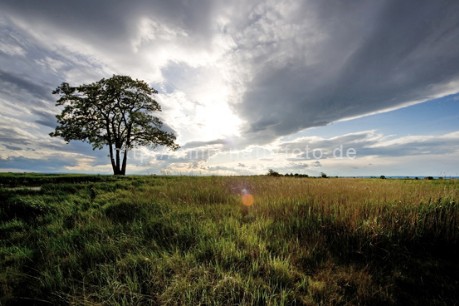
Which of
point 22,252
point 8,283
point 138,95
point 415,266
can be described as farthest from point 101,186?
point 138,95

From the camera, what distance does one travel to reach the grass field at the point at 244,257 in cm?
251

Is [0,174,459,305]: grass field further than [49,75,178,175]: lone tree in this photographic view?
No

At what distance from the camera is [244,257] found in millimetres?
3139

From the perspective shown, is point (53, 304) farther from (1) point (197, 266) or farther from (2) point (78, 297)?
(1) point (197, 266)

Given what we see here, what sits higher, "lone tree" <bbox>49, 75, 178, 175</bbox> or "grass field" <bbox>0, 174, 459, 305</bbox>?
"lone tree" <bbox>49, 75, 178, 175</bbox>

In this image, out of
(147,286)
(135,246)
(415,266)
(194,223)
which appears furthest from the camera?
(194,223)

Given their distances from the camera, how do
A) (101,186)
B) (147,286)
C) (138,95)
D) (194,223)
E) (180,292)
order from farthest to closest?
(138,95) → (101,186) → (194,223) → (147,286) → (180,292)

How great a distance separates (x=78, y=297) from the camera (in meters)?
2.49

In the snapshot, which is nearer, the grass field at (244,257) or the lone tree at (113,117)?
the grass field at (244,257)

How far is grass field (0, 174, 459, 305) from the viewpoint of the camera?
8.25 ft

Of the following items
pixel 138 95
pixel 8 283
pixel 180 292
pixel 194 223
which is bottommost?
pixel 8 283

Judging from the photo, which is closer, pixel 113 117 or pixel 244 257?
pixel 244 257

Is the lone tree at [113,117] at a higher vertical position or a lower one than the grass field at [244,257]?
higher

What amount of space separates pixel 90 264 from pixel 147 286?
4.44 feet
